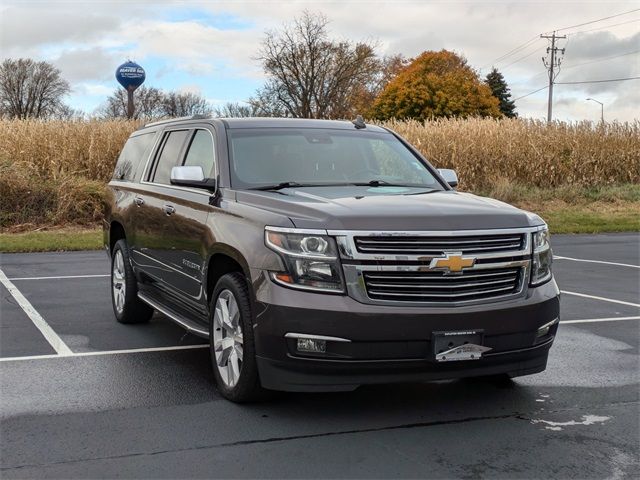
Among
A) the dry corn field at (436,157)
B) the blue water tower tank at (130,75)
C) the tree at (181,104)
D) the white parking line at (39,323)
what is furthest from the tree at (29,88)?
the white parking line at (39,323)

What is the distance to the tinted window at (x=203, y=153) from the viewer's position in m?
6.30

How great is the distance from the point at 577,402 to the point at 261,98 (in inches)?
1997

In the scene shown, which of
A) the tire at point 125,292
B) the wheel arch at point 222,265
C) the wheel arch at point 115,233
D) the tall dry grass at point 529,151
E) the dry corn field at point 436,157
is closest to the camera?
the wheel arch at point 222,265

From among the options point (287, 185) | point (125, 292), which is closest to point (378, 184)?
point (287, 185)

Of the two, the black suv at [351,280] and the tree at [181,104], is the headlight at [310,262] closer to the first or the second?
the black suv at [351,280]

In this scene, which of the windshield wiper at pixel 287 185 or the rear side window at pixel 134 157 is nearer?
the windshield wiper at pixel 287 185

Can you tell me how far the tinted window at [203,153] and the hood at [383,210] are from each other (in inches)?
30.0

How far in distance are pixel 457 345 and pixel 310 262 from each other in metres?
0.97

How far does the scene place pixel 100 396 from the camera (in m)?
5.48

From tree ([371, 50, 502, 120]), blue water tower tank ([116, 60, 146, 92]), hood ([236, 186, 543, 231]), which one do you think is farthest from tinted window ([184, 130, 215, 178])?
tree ([371, 50, 502, 120])

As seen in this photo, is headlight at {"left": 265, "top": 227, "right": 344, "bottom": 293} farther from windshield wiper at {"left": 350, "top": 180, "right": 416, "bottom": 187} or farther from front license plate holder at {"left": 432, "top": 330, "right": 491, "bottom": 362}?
windshield wiper at {"left": 350, "top": 180, "right": 416, "bottom": 187}

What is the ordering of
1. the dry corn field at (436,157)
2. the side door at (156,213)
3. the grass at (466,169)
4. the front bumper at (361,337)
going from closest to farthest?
the front bumper at (361,337) → the side door at (156,213) → the grass at (466,169) → the dry corn field at (436,157)

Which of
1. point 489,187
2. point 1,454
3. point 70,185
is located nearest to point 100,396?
point 1,454

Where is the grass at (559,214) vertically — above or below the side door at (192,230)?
below
